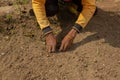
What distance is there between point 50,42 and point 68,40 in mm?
177

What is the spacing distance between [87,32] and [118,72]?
2.16 ft

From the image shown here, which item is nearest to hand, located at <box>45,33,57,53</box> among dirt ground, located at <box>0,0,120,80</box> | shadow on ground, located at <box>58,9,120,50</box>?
Result: dirt ground, located at <box>0,0,120,80</box>

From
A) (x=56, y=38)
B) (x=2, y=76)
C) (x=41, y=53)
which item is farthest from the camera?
(x=56, y=38)

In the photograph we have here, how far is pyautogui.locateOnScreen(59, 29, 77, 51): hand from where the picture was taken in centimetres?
296

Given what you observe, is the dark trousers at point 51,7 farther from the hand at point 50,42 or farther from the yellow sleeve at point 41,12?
the hand at point 50,42

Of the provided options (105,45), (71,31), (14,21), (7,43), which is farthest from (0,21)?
(105,45)

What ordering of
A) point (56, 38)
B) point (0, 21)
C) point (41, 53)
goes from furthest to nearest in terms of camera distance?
1. point (0, 21)
2. point (56, 38)
3. point (41, 53)

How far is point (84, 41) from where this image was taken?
10.3 ft

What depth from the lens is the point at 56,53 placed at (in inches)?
117

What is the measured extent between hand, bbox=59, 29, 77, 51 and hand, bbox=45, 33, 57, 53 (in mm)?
80

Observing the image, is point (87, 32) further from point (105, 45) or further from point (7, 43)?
point (7, 43)

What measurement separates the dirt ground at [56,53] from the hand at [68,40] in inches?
2.4

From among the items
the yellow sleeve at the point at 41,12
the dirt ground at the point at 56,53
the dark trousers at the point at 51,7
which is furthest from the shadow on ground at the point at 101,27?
the yellow sleeve at the point at 41,12

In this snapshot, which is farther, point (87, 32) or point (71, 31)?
point (87, 32)
